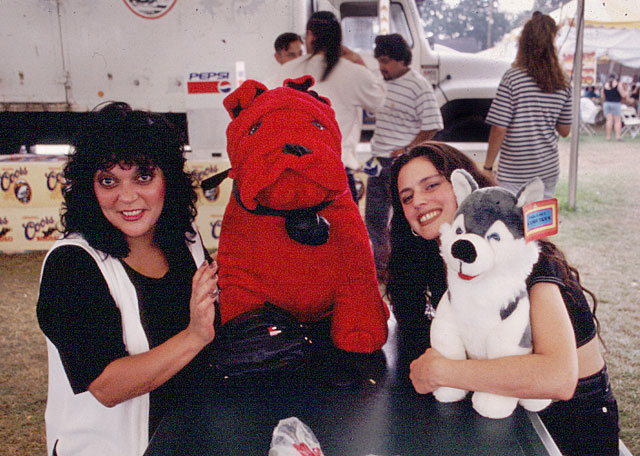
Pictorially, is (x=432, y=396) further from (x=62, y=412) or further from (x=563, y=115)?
(x=563, y=115)

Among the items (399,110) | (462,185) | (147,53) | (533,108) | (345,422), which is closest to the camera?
(462,185)

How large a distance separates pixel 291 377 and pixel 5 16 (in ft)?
15.0

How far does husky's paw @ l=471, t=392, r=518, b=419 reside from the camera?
0.98 m

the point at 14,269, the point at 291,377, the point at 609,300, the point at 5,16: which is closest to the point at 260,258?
the point at 291,377

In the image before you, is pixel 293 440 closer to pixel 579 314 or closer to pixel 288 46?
pixel 579 314

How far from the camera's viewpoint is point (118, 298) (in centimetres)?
121

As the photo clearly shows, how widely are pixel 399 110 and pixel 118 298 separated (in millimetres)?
2351

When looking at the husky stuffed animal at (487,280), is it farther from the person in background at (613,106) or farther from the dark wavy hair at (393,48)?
the person in background at (613,106)

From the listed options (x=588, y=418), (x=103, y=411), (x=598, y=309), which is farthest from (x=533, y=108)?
(x=103, y=411)

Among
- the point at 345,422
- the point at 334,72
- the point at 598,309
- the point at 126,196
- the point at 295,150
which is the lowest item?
the point at 598,309

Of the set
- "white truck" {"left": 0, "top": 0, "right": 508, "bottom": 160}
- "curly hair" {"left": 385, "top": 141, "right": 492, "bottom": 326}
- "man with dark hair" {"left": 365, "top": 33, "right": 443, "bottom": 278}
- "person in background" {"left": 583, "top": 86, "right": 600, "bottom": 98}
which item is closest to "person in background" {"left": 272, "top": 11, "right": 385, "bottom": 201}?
"man with dark hair" {"left": 365, "top": 33, "right": 443, "bottom": 278}

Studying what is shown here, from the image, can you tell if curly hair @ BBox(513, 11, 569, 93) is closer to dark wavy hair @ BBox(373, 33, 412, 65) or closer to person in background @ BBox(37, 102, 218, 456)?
dark wavy hair @ BBox(373, 33, 412, 65)

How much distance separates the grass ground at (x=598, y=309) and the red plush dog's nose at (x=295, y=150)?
57 cm

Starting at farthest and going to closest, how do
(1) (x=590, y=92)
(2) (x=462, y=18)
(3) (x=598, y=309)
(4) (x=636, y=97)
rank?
(1) (x=590, y=92), (4) (x=636, y=97), (3) (x=598, y=309), (2) (x=462, y=18)
